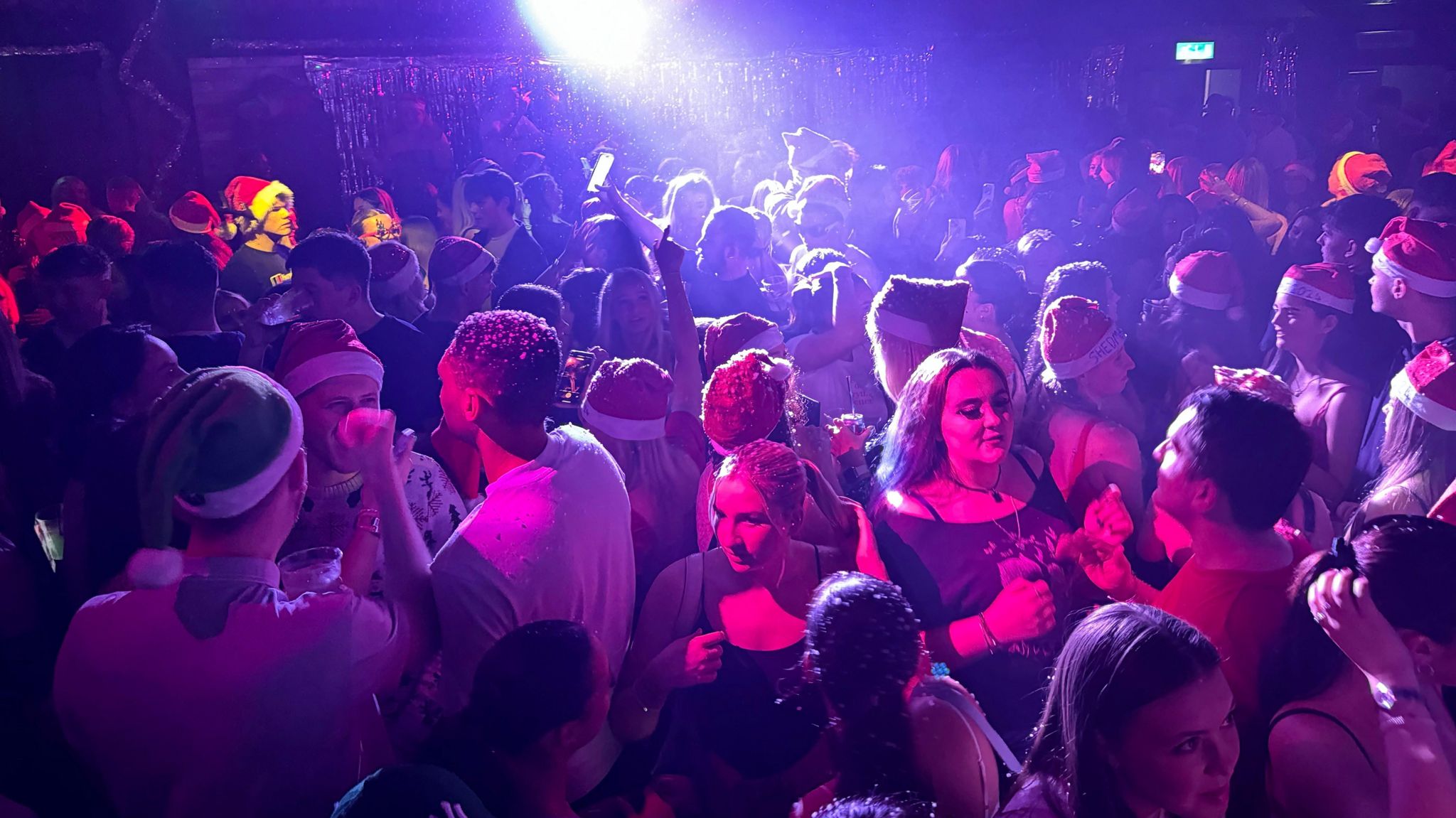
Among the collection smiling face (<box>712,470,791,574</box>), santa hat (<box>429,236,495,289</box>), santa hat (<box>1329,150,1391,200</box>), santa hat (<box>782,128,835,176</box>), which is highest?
santa hat (<box>782,128,835,176</box>)

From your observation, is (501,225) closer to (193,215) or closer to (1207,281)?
(193,215)

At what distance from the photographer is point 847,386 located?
3609mm

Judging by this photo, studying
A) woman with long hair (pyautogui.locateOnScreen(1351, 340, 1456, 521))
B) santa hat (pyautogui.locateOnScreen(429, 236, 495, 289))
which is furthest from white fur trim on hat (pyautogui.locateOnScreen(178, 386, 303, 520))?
woman with long hair (pyautogui.locateOnScreen(1351, 340, 1456, 521))

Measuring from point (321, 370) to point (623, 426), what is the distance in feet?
2.67

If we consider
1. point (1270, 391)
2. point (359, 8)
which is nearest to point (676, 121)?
point (359, 8)

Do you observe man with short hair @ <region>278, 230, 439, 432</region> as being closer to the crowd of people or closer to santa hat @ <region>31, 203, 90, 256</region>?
the crowd of people

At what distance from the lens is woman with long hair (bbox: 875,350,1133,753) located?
2.04 metres

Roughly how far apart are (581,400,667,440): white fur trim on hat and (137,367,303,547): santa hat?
3.42 feet

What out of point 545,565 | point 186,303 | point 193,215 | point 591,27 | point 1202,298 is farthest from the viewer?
point 591,27

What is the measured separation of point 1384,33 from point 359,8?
41.3ft

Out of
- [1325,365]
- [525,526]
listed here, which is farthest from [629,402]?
[1325,365]

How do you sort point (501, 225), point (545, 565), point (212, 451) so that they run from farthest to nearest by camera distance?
point (501, 225) < point (545, 565) < point (212, 451)

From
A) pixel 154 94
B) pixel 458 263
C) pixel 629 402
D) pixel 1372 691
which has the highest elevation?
pixel 154 94

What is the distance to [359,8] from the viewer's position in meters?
8.55
